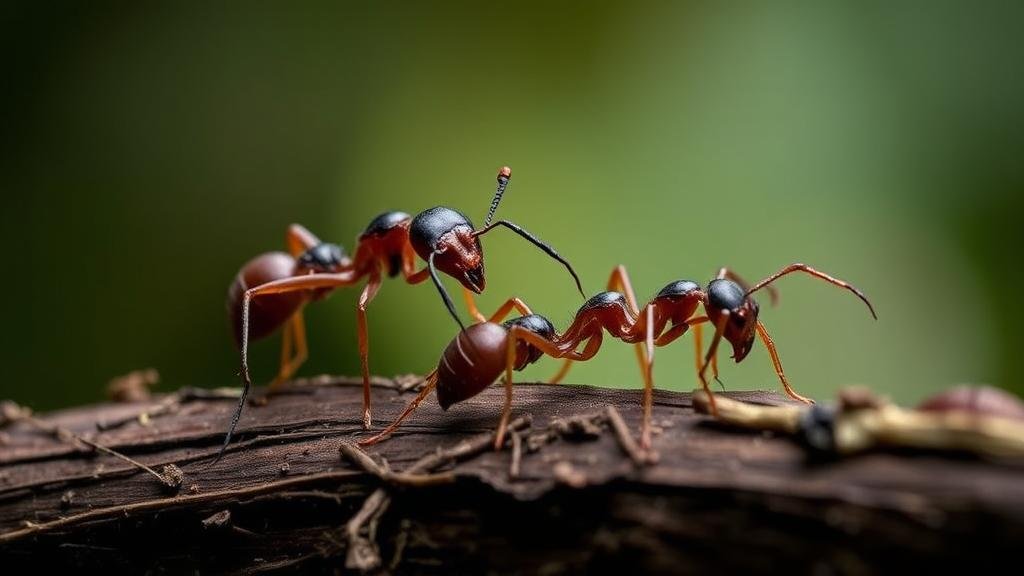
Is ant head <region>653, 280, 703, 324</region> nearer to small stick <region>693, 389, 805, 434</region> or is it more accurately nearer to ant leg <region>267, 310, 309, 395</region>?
small stick <region>693, 389, 805, 434</region>

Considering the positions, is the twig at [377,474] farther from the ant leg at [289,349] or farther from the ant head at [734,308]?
the ant leg at [289,349]

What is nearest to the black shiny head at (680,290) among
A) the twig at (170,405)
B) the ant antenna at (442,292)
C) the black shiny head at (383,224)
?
the ant antenna at (442,292)

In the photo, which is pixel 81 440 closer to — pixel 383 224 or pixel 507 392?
pixel 383 224

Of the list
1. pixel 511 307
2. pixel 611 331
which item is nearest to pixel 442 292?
pixel 511 307

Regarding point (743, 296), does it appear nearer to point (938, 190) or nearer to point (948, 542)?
point (948, 542)

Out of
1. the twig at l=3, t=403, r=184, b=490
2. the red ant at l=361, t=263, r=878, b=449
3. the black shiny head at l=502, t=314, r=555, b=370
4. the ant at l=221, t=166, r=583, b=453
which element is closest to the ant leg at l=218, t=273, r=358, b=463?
the ant at l=221, t=166, r=583, b=453

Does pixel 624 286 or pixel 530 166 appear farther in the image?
pixel 530 166
